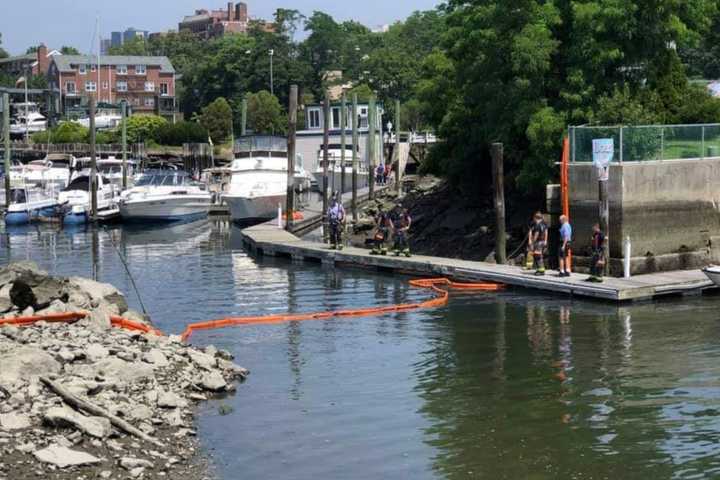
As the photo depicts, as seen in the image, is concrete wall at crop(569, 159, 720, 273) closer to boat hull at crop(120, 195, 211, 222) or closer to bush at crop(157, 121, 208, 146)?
boat hull at crop(120, 195, 211, 222)

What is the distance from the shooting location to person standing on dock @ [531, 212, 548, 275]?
28.8 metres

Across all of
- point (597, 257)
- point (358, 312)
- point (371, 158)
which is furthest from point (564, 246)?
point (371, 158)

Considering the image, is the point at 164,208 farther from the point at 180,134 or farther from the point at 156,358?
the point at 180,134

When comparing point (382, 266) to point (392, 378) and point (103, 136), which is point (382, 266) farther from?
point (103, 136)

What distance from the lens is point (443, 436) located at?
52.7 ft

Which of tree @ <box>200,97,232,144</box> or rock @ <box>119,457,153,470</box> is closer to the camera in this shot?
rock @ <box>119,457,153,470</box>

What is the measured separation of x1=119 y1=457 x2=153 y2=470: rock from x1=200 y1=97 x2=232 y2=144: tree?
305ft

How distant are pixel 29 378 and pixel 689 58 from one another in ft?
213

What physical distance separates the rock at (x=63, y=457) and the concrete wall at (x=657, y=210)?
18.1 m

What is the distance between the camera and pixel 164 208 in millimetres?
56250

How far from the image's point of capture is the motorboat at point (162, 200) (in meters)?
55.6

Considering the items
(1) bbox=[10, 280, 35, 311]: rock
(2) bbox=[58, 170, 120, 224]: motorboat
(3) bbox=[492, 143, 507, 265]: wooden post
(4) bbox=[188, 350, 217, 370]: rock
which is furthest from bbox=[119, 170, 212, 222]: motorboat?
(4) bbox=[188, 350, 217, 370]: rock

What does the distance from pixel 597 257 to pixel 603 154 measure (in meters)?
2.68

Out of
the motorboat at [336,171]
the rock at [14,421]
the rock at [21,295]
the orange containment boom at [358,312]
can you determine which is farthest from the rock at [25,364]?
the motorboat at [336,171]
